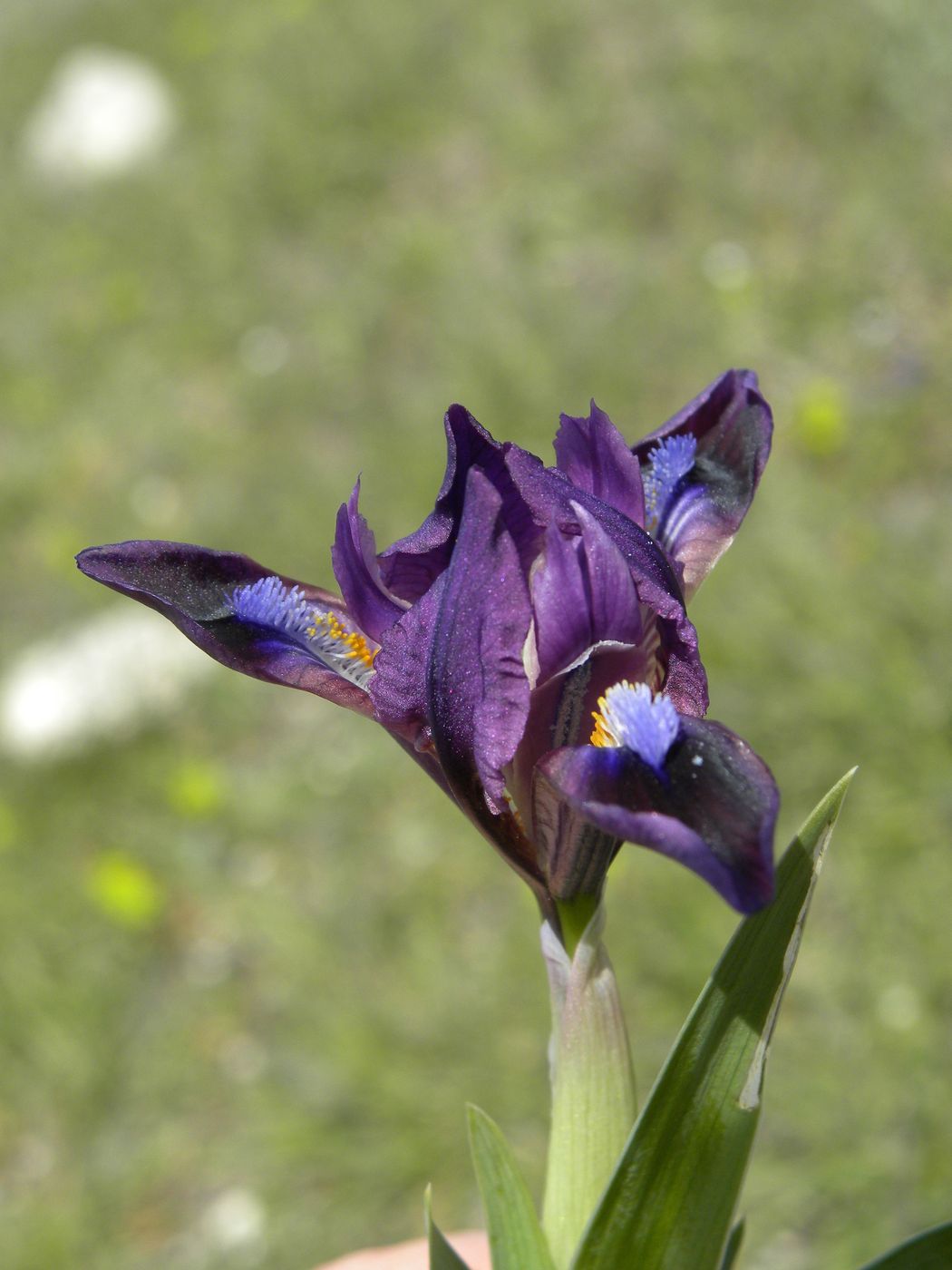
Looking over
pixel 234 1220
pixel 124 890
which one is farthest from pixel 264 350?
pixel 234 1220

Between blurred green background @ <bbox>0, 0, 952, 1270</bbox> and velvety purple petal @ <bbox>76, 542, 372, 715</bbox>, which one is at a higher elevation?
blurred green background @ <bbox>0, 0, 952, 1270</bbox>

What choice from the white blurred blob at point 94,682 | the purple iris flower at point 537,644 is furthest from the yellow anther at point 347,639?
the white blurred blob at point 94,682

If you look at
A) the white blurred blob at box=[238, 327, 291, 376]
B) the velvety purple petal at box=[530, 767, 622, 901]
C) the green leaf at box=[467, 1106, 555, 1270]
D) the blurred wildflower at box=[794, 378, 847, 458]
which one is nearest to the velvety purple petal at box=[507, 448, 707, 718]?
the velvety purple petal at box=[530, 767, 622, 901]

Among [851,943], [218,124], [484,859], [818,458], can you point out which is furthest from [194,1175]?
[218,124]

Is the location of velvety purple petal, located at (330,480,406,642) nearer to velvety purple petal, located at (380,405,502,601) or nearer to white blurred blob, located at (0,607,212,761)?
velvety purple petal, located at (380,405,502,601)

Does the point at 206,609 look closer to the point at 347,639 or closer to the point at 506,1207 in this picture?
the point at 347,639

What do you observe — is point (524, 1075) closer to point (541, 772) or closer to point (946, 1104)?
point (946, 1104)

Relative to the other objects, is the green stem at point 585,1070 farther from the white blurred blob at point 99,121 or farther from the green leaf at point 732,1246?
the white blurred blob at point 99,121
